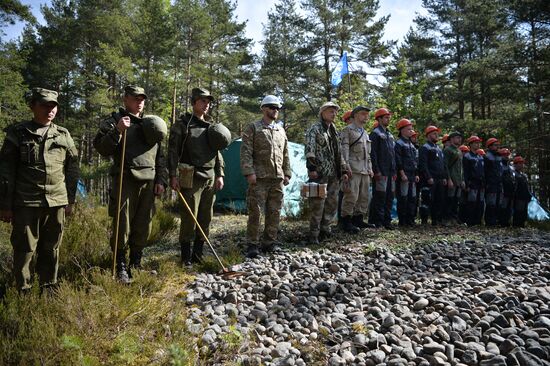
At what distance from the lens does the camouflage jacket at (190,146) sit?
4.76m

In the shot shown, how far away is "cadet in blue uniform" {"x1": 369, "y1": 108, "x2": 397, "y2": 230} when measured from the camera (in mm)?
7445

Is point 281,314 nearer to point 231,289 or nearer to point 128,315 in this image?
point 231,289

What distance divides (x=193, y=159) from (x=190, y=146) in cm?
16

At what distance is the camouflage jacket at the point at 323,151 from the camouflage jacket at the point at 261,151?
31.7 inches

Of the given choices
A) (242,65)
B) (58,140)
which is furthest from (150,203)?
(242,65)

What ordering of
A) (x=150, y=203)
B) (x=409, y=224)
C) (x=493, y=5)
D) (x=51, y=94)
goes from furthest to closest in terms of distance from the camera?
(x=493, y=5)
(x=409, y=224)
(x=150, y=203)
(x=51, y=94)

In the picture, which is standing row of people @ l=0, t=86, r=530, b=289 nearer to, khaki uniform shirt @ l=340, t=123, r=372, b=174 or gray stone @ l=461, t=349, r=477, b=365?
khaki uniform shirt @ l=340, t=123, r=372, b=174

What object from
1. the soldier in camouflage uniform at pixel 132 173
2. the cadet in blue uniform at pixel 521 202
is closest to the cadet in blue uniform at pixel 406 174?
the cadet in blue uniform at pixel 521 202

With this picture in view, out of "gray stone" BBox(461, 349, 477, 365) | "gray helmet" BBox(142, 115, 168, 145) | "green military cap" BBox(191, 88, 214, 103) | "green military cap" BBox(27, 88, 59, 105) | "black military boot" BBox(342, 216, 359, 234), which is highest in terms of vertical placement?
"green military cap" BBox(191, 88, 214, 103)

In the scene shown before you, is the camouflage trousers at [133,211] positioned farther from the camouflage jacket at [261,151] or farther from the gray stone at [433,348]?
the gray stone at [433,348]

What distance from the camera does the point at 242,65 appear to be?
2636 centimetres

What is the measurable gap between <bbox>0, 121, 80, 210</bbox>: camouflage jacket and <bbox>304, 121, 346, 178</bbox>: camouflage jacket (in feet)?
11.5

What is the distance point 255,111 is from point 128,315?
75.5 ft

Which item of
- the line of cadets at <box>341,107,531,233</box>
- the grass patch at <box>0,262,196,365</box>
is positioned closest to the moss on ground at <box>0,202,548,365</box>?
the grass patch at <box>0,262,196,365</box>
